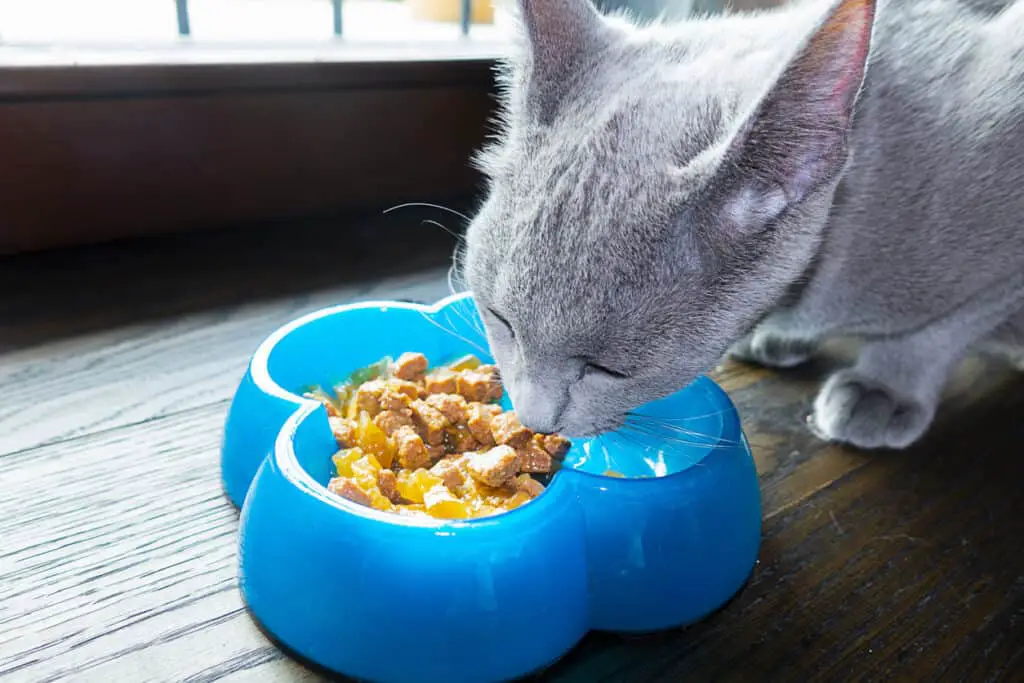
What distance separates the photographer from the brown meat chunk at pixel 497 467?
76 cm

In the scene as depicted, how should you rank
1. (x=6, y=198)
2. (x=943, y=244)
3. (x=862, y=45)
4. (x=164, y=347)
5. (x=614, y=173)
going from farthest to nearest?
(x=6, y=198), (x=164, y=347), (x=943, y=244), (x=614, y=173), (x=862, y=45)

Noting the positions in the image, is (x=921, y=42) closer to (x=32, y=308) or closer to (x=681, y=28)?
(x=681, y=28)

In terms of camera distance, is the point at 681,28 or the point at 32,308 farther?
the point at 32,308

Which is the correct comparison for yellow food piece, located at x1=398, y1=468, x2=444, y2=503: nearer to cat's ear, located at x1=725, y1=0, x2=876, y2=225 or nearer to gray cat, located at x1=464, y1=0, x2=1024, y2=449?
gray cat, located at x1=464, y1=0, x2=1024, y2=449

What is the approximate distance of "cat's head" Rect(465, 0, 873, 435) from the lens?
582 mm

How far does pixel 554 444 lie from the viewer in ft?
2.65

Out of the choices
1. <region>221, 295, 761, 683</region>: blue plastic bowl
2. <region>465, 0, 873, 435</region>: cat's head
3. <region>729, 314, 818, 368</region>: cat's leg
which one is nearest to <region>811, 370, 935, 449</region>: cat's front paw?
<region>729, 314, 818, 368</region>: cat's leg

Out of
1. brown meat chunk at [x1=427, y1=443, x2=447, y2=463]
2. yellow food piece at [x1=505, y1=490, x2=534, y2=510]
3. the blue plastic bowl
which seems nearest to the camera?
the blue plastic bowl

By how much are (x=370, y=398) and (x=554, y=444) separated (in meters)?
0.20

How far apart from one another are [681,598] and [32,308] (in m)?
0.99

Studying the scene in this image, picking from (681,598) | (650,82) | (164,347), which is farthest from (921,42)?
(164,347)

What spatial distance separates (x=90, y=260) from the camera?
1335 millimetres

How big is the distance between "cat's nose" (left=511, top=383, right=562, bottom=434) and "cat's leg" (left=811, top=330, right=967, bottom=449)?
1.54ft

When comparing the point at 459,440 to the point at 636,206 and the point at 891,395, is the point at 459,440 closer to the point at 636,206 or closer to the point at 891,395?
the point at 636,206
